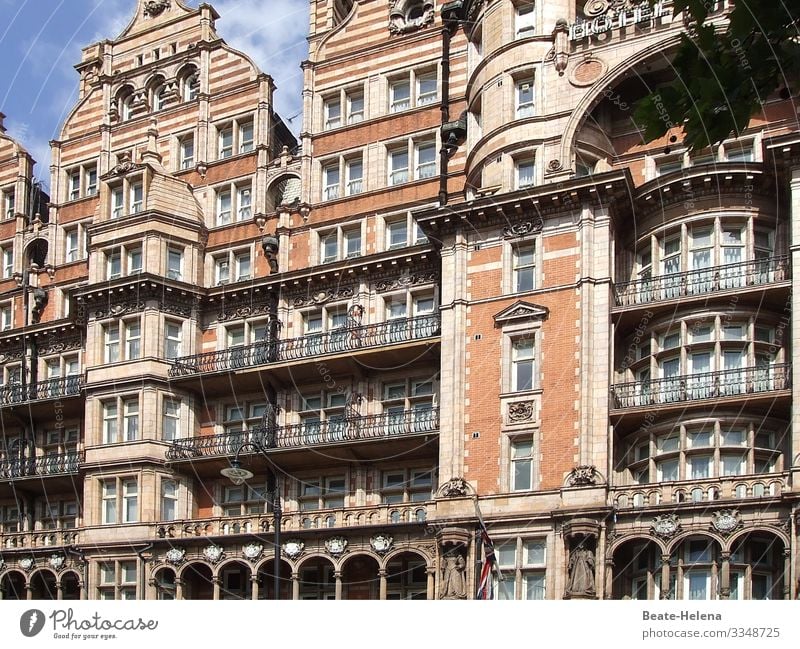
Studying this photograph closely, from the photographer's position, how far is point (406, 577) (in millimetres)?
41781

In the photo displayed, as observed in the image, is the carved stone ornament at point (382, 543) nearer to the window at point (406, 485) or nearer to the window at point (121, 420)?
the window at point (406, 485)

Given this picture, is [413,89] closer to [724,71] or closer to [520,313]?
[520,313]

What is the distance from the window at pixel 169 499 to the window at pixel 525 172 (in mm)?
15918

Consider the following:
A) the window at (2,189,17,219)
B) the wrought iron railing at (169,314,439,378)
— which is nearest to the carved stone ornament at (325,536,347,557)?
the wrought iron railing at (169,314,439,378)

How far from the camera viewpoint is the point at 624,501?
120ft

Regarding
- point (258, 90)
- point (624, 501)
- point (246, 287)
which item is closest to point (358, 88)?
point (258, 90)

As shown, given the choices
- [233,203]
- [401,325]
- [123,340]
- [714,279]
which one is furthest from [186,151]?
[714,279]

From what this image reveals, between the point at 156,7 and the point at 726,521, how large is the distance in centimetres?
3238

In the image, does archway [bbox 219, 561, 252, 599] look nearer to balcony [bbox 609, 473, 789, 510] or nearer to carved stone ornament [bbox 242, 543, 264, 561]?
carved stone ornament [bbox 242, 543, 264, 561]

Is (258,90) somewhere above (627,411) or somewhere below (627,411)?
above

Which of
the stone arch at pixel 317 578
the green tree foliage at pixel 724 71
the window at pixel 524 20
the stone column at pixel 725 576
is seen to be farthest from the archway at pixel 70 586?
the green tree foliage at pixel 724 71

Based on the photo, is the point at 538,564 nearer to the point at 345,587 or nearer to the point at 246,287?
the point at 345,587
